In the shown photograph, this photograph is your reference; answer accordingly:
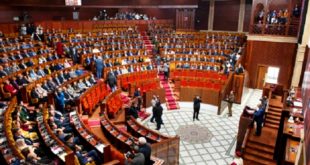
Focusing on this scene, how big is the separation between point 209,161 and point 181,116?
8.76ft

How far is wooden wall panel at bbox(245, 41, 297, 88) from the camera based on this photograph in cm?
1061

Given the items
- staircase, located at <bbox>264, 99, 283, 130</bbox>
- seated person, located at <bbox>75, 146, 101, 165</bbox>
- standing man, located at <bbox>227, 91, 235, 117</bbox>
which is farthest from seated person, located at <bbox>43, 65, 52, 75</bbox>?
staircase, located at <bbox>264, 99, 283, 130</bbox>

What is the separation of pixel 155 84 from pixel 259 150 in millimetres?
4502

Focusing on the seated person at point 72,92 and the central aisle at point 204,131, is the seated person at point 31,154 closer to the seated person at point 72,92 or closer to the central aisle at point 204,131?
the seated person at point 72,92

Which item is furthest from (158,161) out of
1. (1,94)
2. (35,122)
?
(1,94)

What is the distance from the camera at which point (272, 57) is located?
36.0 ft

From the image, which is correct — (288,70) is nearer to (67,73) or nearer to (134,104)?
(134,104)

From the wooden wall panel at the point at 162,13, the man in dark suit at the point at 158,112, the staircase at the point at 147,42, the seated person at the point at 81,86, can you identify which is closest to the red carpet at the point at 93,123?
the seated person at the point at 81,86

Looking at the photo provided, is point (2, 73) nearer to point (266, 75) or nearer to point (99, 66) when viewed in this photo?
point (99, 66)

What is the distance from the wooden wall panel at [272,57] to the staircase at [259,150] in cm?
507

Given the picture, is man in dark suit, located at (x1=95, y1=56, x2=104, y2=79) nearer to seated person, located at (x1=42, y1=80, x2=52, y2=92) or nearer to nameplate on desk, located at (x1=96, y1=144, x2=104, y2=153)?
seated person, located at (x1=42, y1=80, x2=52, y2=92)

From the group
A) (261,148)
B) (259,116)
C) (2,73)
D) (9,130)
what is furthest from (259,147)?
(2,73)

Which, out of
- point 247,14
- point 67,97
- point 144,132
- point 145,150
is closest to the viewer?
point 145,150

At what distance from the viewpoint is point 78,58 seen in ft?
33.2
